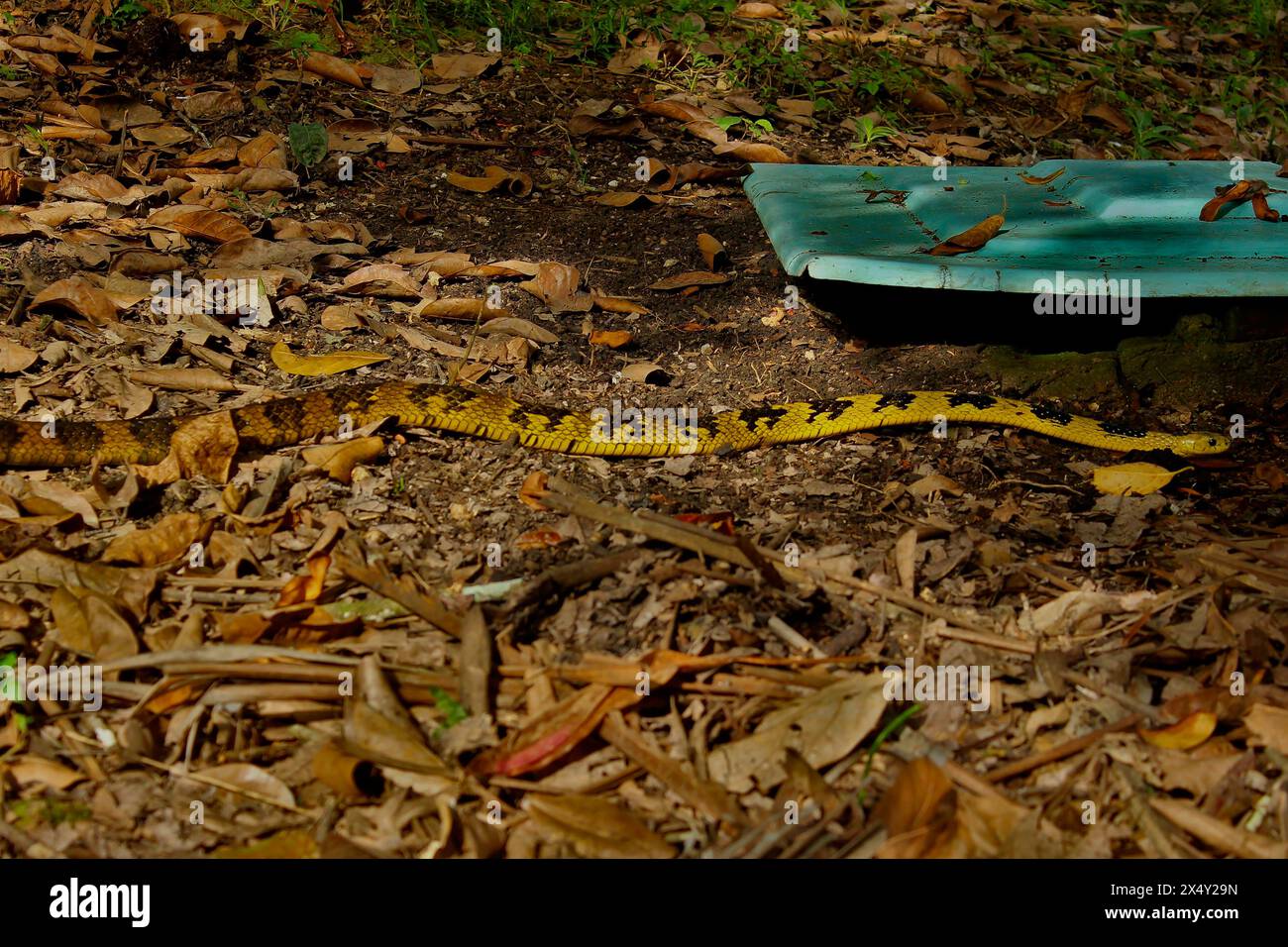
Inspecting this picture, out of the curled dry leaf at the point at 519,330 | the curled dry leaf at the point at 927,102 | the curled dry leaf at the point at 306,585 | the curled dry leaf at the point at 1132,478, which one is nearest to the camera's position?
the curled dry leaf at the point at 306,585

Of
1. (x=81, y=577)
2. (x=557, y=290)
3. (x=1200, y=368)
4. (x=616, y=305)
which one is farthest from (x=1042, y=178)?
(x=81, y=577)

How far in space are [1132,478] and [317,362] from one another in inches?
138

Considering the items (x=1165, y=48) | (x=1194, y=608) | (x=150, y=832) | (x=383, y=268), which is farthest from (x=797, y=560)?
(x=1165, y=48)

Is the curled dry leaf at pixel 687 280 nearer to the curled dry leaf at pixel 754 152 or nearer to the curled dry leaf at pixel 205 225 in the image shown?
the curled dry leaf at pixel 754 152

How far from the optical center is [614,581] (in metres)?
3.55

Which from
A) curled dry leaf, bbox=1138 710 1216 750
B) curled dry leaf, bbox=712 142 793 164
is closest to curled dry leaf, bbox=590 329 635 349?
curled dry leaf, bbox=712 142 793 164

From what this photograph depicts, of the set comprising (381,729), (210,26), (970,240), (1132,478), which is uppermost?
(210,26)

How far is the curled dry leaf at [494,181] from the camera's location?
21.4ft

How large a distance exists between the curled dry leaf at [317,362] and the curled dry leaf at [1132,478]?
10.4 feet

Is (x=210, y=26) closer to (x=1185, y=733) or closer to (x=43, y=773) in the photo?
(x=43, y=773)

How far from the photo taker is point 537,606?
3.43m

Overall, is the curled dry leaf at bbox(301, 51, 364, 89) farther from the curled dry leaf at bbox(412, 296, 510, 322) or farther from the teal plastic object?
the teal plastic object

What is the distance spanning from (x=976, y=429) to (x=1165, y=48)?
5.59m

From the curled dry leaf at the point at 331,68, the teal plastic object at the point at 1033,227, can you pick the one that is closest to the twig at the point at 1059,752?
the teal plastic object at the point at 1033,227
